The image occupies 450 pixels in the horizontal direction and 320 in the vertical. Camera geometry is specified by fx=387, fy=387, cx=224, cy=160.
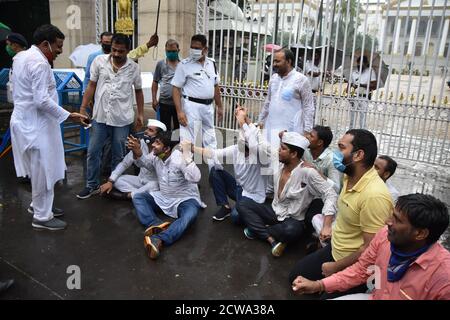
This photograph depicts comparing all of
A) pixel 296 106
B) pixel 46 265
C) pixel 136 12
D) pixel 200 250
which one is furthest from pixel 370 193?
pixel 136 12

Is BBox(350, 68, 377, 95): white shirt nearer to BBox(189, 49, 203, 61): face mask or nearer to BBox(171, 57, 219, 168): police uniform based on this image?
BBox(171, 57, 219, 168): police uniform

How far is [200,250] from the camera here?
3.43 meters

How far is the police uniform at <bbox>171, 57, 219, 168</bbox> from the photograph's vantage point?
484 centimetres

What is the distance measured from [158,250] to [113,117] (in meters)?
1.83

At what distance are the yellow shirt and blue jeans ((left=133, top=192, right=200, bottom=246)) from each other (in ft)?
4.58

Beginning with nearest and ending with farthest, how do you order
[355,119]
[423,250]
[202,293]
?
[423,250] < [202,293] < [355,119]

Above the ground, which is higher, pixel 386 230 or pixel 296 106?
pixel 296 106

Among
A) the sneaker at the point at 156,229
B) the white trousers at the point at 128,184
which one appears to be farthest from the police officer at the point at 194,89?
the sneaker at the point at 156,229

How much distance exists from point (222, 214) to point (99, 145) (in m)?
1.63

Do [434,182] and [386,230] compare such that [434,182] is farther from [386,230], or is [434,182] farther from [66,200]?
[66,200]

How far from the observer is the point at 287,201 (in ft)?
11.7

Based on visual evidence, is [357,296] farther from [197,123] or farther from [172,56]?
[172,56]

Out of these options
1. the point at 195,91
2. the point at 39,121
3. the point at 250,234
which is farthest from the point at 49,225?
the point at 195,91

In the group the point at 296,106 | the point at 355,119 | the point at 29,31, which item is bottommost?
the point at 355,119
